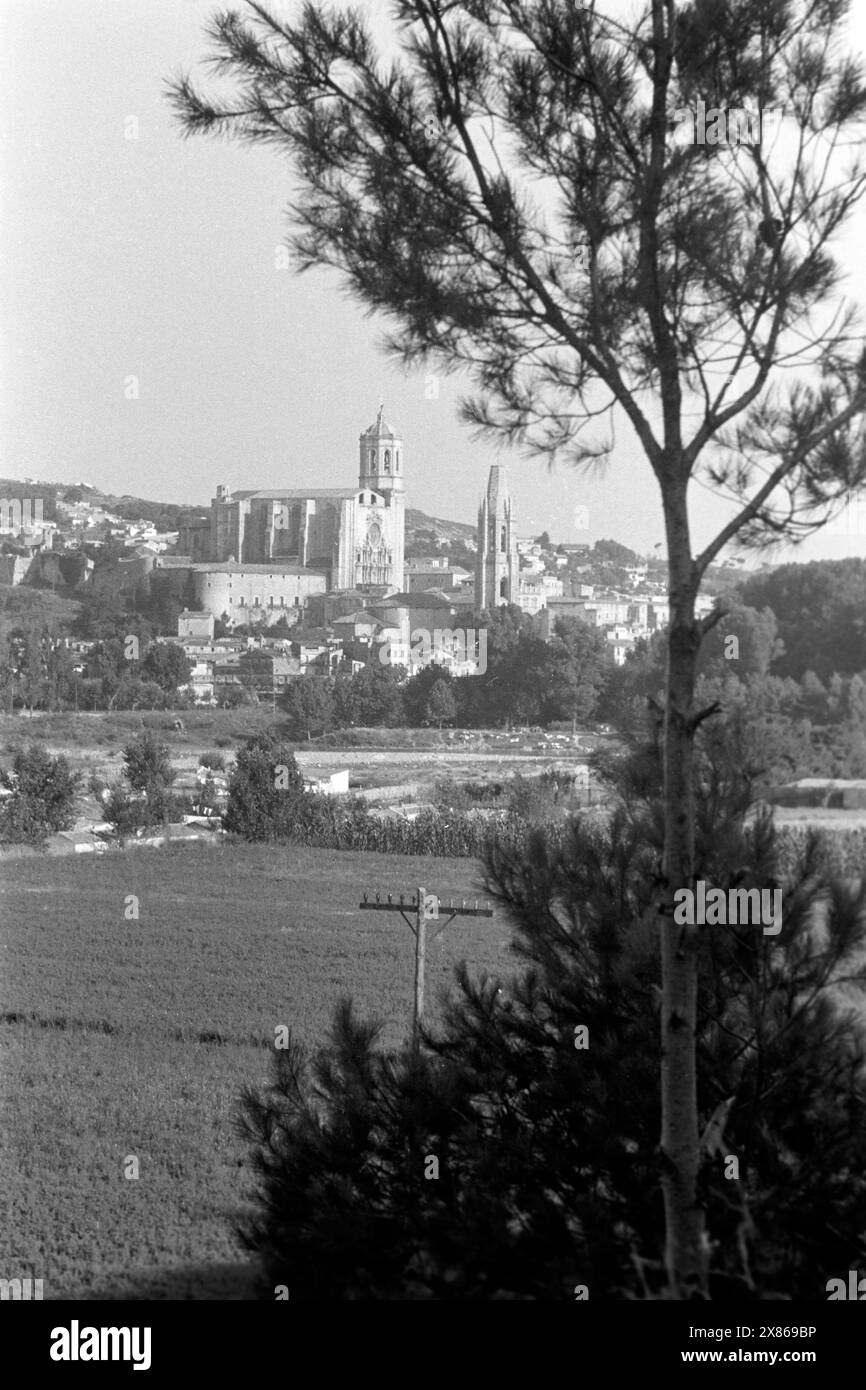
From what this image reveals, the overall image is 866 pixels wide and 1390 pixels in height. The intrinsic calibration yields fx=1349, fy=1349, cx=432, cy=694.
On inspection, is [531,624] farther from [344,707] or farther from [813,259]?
[813,259]

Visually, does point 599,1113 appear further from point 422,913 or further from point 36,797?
point 36,797

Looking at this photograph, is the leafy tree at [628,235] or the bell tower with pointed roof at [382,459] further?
the bell tower with pointed roof at [382,459]

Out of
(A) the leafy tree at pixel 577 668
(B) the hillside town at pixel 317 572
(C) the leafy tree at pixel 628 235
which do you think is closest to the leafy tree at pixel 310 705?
(B) the hillside town at pixel 317 572

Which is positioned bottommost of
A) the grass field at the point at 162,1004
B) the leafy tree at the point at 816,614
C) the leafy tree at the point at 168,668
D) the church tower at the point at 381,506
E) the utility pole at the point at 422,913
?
the grass field at the point at 162,1004

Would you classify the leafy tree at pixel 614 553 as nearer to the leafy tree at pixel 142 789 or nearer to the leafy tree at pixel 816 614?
the leafy tree at pixel 816 614

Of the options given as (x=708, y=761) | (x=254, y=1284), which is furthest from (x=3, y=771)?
(x=708, y=761)

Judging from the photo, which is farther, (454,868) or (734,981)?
(454,868)

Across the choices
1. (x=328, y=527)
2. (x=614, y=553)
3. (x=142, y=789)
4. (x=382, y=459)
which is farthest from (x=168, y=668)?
(x=614, y=553)
